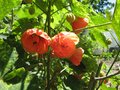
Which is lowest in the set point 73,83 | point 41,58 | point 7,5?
point 73,83

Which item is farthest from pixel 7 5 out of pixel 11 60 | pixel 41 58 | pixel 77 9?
pixel 41 58

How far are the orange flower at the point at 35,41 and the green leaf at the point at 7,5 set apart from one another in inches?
10.5

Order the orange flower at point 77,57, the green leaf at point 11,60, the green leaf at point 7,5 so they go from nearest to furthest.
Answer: the green leaf at point 7,5 < the green leaf at point 11,60 < the orange flower at point 77,57

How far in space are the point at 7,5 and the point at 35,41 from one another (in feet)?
1.09

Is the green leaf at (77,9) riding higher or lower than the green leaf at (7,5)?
lower

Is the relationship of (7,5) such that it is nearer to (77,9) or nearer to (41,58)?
(77,9)

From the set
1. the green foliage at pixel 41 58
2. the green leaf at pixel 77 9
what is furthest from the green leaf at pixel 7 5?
the green leaf at pixel 77 9

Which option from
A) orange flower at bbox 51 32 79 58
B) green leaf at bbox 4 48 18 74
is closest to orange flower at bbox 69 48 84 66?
orange flower at bbox 51 32 79 58

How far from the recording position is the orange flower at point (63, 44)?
1136 mm

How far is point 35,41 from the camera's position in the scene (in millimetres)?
1187

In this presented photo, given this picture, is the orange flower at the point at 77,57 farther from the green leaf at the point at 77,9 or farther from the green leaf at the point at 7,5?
the green leaf at the point at 7,5

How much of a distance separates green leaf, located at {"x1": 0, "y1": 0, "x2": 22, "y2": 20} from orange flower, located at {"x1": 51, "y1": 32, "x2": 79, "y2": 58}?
291 millimetres

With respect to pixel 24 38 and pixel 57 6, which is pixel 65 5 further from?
pixel 24 38

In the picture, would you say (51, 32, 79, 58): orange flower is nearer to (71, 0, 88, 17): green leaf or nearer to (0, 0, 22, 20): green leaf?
(71, 0, 88, 17): green leaf
